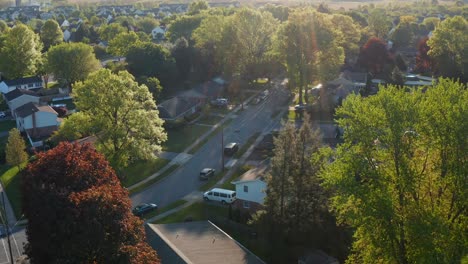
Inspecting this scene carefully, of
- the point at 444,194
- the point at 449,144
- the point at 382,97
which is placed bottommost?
the point at 444,194

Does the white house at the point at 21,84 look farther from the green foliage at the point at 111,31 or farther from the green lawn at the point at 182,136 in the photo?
the green lawn at the point at 182,136

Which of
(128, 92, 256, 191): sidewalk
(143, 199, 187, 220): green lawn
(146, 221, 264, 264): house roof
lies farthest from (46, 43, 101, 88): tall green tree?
(146, 221, 264, 264): house roof

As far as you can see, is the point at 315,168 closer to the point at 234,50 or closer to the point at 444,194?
the point at 444,194

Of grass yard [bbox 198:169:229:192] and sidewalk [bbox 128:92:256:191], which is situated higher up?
sidewalk [bbox 128:92:256:191]

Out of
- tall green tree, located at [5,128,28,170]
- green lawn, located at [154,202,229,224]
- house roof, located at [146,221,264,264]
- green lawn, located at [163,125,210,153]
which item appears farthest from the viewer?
green lawn, located at [163,125,210,153]

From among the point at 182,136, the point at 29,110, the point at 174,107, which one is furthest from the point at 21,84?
the point at 182,136

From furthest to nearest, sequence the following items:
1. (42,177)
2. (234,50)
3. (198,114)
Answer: (234,50), (198,114), (42,177)

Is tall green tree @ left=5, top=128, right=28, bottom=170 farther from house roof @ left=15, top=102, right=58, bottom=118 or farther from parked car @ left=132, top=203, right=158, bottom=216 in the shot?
parked car @ left=132, top=203, right=158, bottom=216

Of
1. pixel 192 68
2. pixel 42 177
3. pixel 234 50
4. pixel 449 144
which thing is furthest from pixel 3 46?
pixel 449 144
